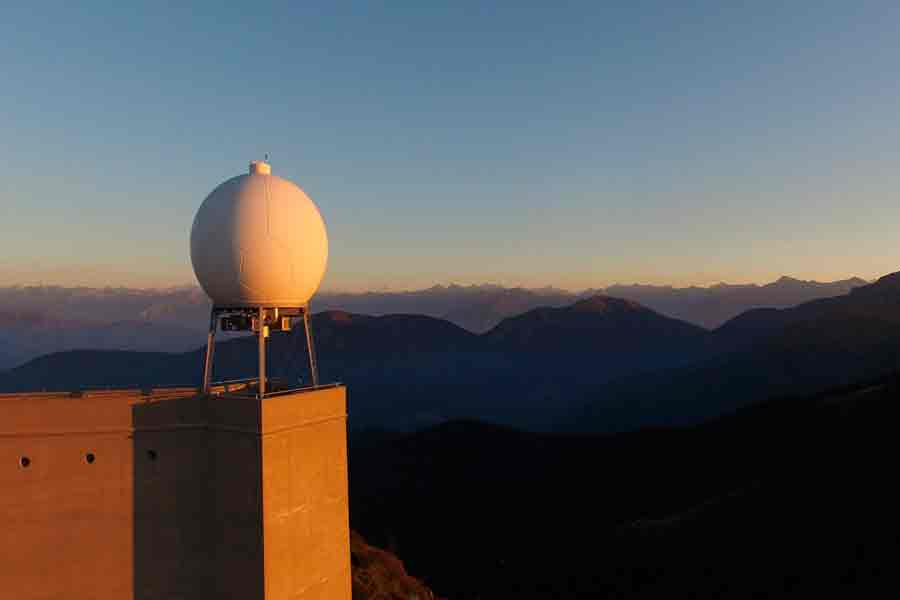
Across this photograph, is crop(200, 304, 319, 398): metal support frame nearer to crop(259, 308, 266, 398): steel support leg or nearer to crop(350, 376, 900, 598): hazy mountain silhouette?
crop(259, 308, 266, 398): steel support leg

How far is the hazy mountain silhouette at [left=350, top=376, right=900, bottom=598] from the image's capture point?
36.7 m

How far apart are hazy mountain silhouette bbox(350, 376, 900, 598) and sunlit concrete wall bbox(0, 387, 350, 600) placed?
3071 cm

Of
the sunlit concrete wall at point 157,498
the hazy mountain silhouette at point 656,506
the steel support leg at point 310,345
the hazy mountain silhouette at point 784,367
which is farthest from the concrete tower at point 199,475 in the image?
the hazy mountain silhouette at point 784,367

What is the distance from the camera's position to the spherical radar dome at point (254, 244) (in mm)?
17172

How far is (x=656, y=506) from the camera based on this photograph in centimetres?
5994

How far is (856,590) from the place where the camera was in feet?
99.3

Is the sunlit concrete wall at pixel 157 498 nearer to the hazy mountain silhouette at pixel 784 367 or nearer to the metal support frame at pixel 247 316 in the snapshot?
the metal support frame at pixel 247 316

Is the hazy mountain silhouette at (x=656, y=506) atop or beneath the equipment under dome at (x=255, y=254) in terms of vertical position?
beneath

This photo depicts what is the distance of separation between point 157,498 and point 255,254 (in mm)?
7644

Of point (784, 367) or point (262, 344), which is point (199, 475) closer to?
point (262, 344)

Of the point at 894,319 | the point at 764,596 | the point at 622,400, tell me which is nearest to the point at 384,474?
the point at 764,596

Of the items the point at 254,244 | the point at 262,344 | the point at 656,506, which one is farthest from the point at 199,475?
the point at 656,506

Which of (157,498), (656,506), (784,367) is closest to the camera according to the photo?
(157,498)

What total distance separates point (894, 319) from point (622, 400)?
76.3m
